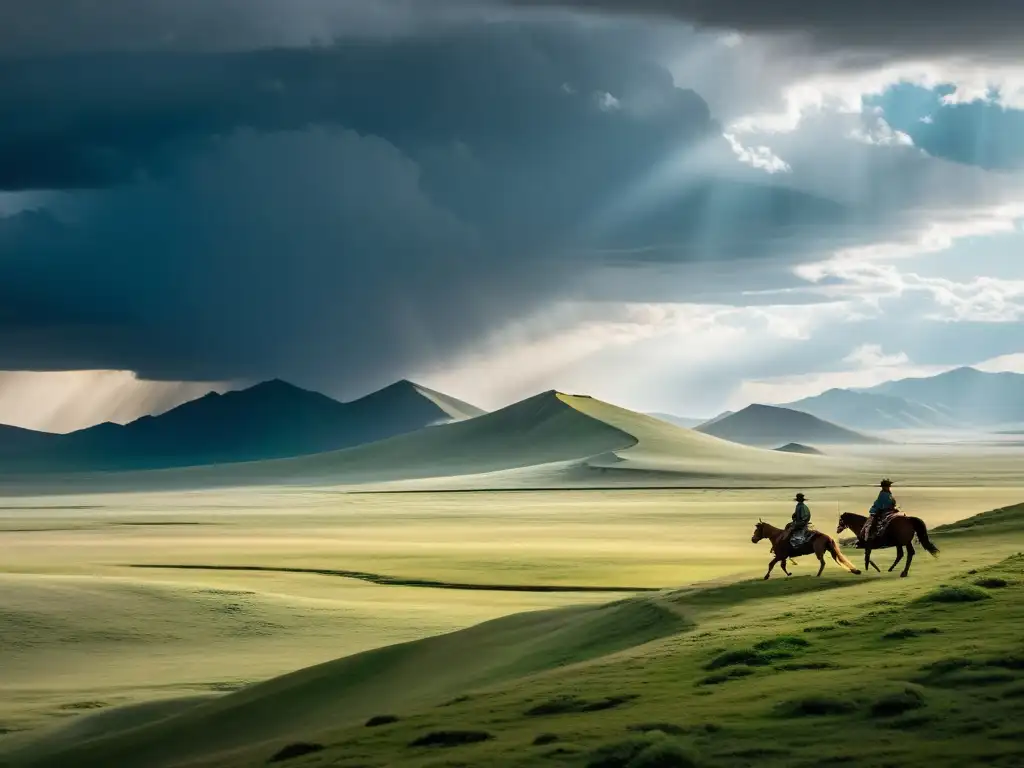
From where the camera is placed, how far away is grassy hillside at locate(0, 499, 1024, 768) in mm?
15984

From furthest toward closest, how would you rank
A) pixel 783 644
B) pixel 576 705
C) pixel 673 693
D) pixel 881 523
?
pixel 881 523 < pixel 783 644 < pixel 576 705 < pixel 673 693

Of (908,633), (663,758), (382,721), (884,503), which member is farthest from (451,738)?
(884,503)

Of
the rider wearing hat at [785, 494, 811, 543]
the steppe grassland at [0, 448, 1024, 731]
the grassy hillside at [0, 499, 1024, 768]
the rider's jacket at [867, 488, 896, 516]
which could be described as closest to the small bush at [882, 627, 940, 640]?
the grassy hillside at [0, 499, 1024, 768]

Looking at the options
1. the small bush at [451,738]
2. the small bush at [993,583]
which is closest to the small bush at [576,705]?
the small bush at [451,738]

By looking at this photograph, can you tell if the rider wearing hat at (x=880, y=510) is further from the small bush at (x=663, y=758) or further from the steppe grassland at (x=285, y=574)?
the small bush at (x=663, y=758)

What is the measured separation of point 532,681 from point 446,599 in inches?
1292

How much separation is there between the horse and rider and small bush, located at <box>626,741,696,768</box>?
12706mm

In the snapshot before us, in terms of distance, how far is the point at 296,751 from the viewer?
791 inches

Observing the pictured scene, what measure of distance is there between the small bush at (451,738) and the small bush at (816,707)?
408cm

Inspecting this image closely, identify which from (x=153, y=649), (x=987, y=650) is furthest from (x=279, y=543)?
(x=987, y=650)

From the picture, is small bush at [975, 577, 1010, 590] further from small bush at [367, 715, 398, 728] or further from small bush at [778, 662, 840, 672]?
small bush at [367, 715, 398, 728]

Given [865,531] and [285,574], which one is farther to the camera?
[285,574]

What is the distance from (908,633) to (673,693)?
4.49m

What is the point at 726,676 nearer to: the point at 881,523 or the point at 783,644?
the point at 783,644
